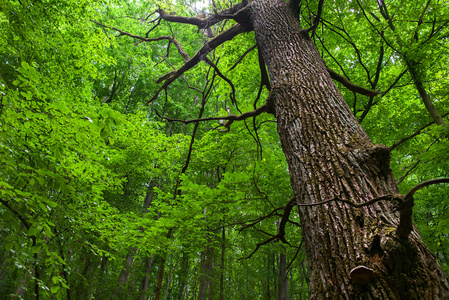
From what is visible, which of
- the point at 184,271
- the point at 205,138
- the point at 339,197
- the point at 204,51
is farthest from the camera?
the point at 184,271

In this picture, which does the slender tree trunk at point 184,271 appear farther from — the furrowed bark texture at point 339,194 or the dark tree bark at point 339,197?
the furrowed bark texture at point 339,194

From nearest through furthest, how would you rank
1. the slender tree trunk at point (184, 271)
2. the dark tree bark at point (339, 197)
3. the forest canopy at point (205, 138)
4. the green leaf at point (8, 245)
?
the dark tree bark at point (339, 197), the green leaf at point (8, 245), the forest canopy at point (205, 138), the slender tree trunk at point (184, 271)

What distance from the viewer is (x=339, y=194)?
4.35 feet

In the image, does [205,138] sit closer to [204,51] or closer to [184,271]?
[204,51]

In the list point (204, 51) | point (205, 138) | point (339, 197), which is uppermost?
point (205, 138)

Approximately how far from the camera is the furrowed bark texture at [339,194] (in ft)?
3.12

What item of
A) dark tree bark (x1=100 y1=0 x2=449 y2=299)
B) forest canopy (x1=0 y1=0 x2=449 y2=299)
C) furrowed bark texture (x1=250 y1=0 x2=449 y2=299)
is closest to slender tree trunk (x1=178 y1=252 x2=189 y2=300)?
forest canopy (x1=0 y1=0 x2=449 y2=299)

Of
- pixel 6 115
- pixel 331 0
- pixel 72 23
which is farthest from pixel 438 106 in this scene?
pixel 72 23

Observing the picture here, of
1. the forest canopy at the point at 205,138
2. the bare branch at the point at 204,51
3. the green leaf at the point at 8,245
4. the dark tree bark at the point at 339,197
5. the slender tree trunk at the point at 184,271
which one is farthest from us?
the slender tree trunk at the point at 184,271

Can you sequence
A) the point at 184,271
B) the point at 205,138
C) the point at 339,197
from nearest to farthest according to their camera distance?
the point at 339,197, the point at 205,138, the point at 184,271

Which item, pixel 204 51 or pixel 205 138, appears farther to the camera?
pixel 205 138

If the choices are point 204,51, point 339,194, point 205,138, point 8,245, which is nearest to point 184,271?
point 205,138

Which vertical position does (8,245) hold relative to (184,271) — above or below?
below

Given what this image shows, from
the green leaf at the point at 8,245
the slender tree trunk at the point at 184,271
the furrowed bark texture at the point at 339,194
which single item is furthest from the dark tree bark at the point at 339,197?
the slender tree trunk at the point at 184,271
